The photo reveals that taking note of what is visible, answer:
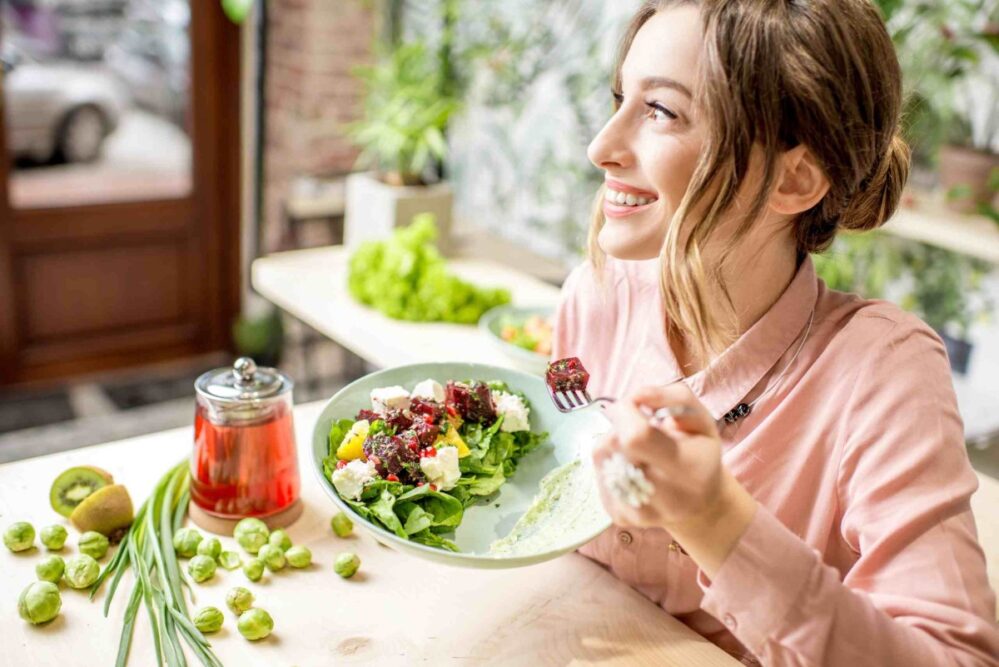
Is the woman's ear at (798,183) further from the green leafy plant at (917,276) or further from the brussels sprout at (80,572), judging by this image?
the green leafy plant at (917,276)

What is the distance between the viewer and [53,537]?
47.0 inches

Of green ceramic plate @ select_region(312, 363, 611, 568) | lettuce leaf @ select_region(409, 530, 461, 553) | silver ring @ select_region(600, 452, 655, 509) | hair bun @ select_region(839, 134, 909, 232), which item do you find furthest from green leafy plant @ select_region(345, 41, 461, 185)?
silver ring @ select_region(600, 452, 655, 509)

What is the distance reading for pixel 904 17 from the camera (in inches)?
97.0

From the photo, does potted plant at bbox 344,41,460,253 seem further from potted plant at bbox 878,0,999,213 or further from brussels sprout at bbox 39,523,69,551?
brussels sprout at bbox 39,523,69,551

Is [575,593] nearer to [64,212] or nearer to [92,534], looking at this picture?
[92,534]

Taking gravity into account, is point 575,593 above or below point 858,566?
below

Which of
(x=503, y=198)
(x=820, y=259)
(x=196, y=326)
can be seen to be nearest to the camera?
(x=820, y=259)

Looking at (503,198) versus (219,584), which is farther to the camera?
(503,198)

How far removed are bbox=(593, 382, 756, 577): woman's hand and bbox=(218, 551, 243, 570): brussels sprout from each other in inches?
22.6

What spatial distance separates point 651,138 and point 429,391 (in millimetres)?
469

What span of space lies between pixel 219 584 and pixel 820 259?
2.04m

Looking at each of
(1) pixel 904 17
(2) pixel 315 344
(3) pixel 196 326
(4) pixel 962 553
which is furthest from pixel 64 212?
(4) pixel 962 553

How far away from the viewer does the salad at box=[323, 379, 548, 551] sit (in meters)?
1.13

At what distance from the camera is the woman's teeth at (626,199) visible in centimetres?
121
